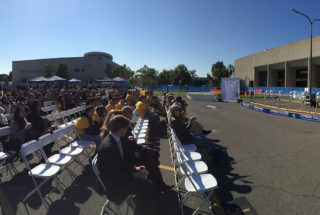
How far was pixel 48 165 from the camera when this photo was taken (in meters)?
3.80

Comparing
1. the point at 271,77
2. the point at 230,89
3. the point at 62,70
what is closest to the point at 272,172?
the point at 230,89

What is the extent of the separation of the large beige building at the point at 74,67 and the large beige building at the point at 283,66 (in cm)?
5230

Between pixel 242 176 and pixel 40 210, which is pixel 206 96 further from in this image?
pixel 40 210

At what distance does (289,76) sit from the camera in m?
46.7

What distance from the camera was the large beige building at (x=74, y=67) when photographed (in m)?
83.9

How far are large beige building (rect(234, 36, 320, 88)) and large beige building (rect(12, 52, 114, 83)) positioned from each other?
5230 centimetres

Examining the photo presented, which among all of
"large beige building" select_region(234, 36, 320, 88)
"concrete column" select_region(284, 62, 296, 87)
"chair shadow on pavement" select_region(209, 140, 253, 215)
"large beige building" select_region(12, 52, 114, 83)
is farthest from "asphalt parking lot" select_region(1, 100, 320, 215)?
"large beige building" select_region(12, 52, 114, 83)

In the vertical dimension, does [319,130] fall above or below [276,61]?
below

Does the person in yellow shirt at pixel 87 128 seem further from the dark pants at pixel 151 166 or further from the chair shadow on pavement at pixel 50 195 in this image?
the dark pants at pixel 151 166

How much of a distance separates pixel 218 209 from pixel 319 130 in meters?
8.10

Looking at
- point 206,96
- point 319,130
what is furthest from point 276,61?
point 319,130

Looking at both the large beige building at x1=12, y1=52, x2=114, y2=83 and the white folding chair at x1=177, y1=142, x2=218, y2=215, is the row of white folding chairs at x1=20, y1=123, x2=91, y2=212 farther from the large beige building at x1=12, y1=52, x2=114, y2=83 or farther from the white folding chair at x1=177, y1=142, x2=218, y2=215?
the large beige building at x1=12, y1=52, x2=114, y2=83

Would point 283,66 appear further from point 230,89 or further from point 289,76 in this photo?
point 230,89

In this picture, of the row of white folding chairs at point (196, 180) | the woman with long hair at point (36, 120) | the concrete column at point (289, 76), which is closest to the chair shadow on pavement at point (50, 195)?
the woman with long hair at point (36, 120)
